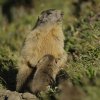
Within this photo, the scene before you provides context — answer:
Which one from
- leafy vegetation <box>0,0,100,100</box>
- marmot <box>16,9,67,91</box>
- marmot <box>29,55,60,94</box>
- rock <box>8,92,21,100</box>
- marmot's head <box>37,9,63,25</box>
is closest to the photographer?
leafy vegetation <box>0,0,100,100</box>

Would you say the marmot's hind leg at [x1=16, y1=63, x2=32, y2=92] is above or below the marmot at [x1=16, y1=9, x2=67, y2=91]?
below

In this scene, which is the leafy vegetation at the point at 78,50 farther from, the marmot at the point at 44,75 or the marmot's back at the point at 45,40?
the marmot's back at the point at 45,40

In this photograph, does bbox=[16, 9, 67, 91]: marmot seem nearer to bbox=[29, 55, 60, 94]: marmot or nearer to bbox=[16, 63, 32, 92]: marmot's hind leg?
bbox=[16, 63, 32, 92]: marmot's hind leg

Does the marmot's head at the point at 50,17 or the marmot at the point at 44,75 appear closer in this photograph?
the marmot at the point at 44,75

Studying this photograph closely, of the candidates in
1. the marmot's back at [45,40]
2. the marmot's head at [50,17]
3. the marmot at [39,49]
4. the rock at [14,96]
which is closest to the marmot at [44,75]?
the marmot at [39,49]

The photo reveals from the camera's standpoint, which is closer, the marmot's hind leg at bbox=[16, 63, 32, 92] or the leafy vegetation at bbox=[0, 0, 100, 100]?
the leafy vegetation at bbox=[0, 0, 100, 100]

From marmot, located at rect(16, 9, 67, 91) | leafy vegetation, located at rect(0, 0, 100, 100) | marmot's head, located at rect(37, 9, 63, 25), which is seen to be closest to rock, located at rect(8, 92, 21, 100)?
leafy vegetation, located at rect(0, 0, 100, 100)

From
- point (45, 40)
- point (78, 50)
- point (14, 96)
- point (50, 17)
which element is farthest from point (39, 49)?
point (78, 50)

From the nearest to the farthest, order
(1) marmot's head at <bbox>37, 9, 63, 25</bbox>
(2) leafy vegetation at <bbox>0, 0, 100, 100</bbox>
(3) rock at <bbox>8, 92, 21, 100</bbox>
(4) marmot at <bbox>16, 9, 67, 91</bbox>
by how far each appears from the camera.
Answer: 1. (2) leafy vegetation at <bbox>0, 0, 100, 100</bbox>
2. (3) rock at <bbox>8, 92, 21, 100</bbox>
3. (4) marmot at <bbox>16, 9, 67, 91</bbox>
4. (1) marmot's head at <bbox>37, 9, 63, 25</bbox>

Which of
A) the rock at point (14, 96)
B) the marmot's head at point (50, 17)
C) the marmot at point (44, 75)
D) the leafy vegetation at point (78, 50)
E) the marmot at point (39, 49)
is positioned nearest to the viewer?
the leafy vegetation at point (78, 50)

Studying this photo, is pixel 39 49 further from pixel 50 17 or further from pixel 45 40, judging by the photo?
pixel 50 17

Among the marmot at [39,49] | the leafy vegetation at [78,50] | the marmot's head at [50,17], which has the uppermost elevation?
the marmot's head at [50,17]

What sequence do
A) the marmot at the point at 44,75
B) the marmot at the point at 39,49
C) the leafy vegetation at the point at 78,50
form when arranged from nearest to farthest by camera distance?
1. the leafy vegetation at the point at 78,50
2. the marmot at the point at 44,75
3. the marmot at the point at 39,49
